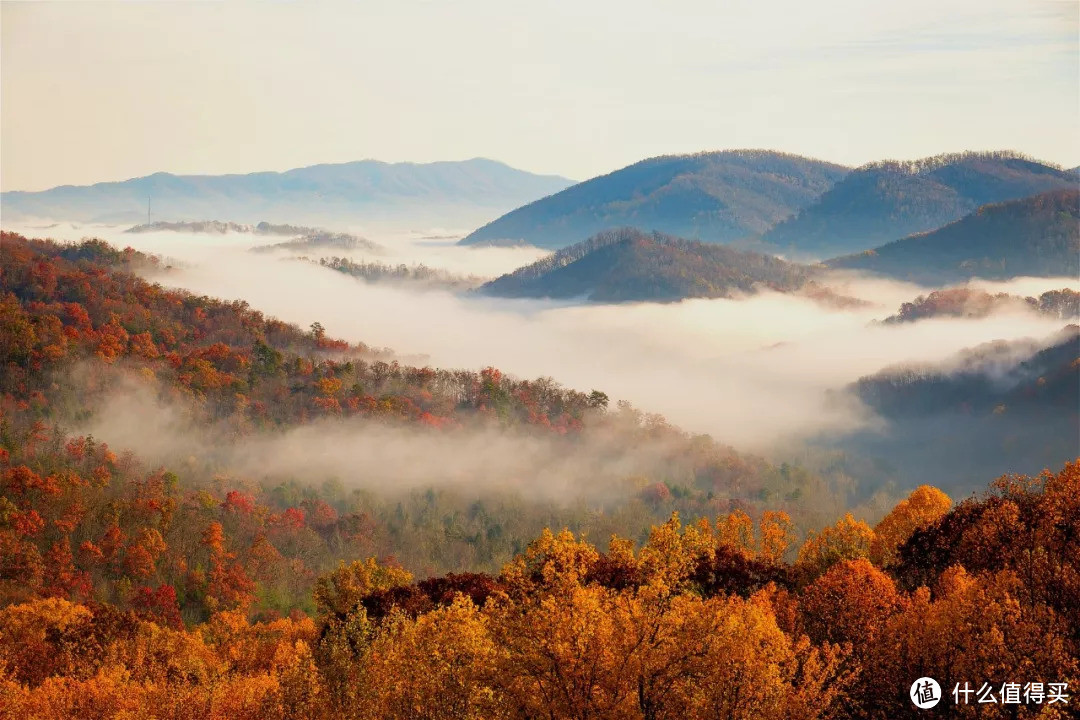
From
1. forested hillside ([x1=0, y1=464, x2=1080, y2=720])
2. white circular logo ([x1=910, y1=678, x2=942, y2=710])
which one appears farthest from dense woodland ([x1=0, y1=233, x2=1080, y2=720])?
white circular logo ([x1=910, y1=678, x2=942, y2=710])

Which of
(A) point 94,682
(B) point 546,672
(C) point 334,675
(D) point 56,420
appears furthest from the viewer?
(D) point 56,420

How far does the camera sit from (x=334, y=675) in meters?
50.0

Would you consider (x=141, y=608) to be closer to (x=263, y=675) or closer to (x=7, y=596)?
(x=7, y=596)

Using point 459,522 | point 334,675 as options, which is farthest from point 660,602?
point 459,522

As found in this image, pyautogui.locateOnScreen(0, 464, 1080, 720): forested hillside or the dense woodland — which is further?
the dense woodland

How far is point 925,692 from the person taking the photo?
1564 inches

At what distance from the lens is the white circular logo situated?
129 ft

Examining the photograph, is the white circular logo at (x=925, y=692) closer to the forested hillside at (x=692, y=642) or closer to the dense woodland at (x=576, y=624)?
the forested hillside at (x=692, y=642)

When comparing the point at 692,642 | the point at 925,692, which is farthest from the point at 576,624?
the point at 925,692

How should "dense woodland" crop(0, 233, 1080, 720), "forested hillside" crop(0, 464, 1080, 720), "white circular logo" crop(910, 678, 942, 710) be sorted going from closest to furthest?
1. "forested hillside" crop(0, 464, 1080, 720)
2. "dense woodland" crop(0, 233, 1080, 720)
3. "white circular logo" crop(910, 678, 942, 710)

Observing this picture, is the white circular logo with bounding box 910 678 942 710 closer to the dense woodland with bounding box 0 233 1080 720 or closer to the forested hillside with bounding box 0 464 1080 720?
the forested hillside with bounding box 0 464 1080 720

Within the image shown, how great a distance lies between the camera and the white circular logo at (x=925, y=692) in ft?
129

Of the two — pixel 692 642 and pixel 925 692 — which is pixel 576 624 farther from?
pixel 925 692

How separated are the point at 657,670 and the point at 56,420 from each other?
167 meters
